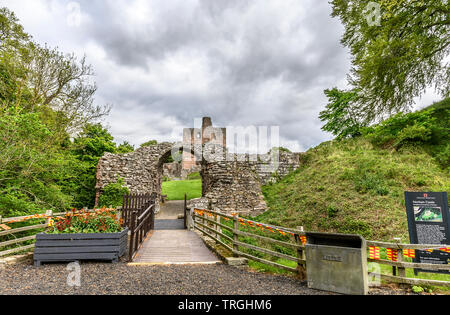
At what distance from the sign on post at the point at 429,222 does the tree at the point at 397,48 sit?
823 cm

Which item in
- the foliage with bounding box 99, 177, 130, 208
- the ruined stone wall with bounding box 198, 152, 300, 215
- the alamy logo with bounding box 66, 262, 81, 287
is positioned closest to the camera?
the alamy logo with bounding box 66, 262, 81, 287

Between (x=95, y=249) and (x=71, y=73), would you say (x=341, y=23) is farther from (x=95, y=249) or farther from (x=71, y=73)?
(x=95, y=249)

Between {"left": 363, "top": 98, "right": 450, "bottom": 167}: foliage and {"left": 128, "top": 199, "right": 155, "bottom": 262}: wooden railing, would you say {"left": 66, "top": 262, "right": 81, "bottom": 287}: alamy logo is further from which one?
{"left": 363, "top": 98, "right": 450, "bottom": 167}: foliage

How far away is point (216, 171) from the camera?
543 inches

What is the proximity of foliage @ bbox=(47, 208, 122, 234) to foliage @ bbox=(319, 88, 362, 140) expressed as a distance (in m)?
14.8

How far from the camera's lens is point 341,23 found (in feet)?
42.8

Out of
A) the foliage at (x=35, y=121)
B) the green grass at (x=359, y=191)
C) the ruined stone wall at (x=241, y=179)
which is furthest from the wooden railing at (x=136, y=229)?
the ruined stone wall at (x=241, y=179)

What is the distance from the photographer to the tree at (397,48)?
32.9 ft

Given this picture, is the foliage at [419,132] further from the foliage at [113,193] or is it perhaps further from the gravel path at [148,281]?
the foliage at [113,193]

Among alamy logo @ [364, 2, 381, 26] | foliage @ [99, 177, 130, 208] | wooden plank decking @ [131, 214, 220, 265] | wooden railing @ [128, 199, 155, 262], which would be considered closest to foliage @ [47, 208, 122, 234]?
wooden railing @ [128, 199, 155, 262]

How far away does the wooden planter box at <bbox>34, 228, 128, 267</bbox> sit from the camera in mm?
4695

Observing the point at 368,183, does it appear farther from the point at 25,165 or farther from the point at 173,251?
the point at 25,165
